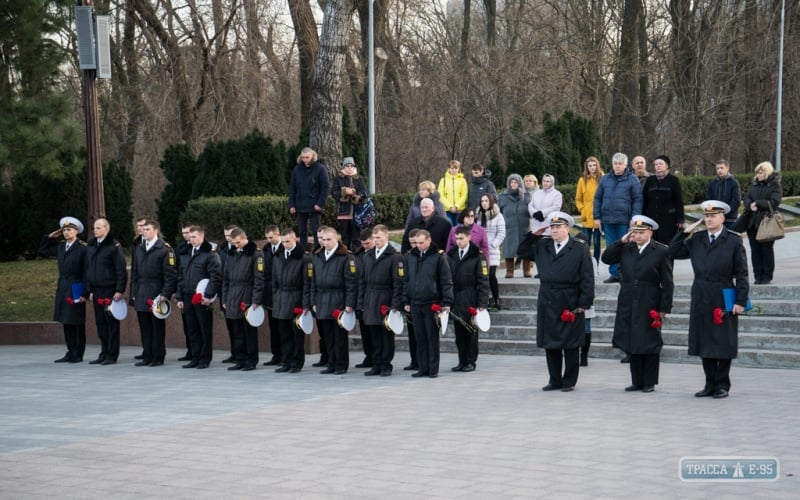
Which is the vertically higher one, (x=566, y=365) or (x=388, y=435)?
(x=566, y=365)

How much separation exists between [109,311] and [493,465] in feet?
28.0

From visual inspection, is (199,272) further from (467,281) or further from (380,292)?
(467,281)

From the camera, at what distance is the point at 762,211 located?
50.0ft

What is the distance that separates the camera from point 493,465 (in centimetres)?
839

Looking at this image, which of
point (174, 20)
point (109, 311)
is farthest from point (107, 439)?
point (174, 20)

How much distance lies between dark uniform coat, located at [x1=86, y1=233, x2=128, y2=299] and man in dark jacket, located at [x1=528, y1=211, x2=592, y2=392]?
6296 mm

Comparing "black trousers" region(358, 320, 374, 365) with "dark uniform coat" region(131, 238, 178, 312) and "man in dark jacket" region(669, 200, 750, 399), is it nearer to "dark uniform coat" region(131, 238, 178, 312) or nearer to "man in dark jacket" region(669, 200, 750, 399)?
"dark uniform coat" region(131, 238, 178, 312)

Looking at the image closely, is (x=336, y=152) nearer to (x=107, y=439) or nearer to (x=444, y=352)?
(x=444, y=352)

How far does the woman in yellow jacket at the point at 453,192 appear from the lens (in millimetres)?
17719

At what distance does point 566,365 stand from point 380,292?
8.97 ft

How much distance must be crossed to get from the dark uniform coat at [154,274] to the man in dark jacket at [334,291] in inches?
90.1

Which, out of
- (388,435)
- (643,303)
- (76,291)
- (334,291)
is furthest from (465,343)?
(76,291)

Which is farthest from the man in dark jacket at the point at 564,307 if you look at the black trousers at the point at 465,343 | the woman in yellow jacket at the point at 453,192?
the woman in yellow jacket at the point at 453,192

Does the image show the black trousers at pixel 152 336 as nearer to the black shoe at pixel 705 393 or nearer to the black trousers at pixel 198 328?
the black trousers at pixel 198 328
